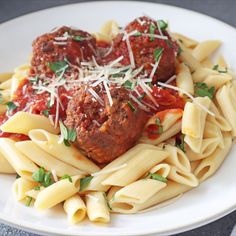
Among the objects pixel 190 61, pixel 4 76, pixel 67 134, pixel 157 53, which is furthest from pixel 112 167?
pixel 4 76

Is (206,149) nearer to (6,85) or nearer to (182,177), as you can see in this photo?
(182,177)

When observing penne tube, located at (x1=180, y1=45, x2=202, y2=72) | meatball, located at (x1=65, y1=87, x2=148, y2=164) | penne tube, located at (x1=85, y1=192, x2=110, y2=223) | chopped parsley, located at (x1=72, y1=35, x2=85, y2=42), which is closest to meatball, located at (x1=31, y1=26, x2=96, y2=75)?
chopped parsley, located at (x1=72, y1=35, x2=85, y2=42)

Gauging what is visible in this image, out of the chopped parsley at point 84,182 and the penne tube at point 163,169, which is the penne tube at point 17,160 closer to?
the chopped parsley at point 84,182

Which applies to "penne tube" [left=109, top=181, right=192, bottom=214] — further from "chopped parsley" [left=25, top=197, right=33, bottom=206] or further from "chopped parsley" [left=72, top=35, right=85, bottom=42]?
"chopped parsley" [left=72, top=35, right=85, bottom=42]

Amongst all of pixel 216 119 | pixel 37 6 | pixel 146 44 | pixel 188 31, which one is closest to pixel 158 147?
pixel 216 119

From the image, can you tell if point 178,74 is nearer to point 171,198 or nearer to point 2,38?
point 171,198

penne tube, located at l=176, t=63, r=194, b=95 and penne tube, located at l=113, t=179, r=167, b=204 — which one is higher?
penne tube, located at l=176, t=63, r=194, b=95
